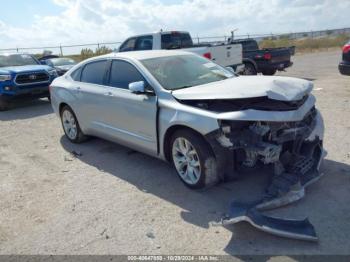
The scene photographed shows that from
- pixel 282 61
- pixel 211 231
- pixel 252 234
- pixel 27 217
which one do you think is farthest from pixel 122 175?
pixel 282 61

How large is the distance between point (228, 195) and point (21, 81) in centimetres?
870

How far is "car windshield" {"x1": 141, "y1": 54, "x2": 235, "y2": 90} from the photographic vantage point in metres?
4.86

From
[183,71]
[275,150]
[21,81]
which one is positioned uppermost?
[183,71]

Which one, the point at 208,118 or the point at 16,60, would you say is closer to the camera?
the point at 208,118

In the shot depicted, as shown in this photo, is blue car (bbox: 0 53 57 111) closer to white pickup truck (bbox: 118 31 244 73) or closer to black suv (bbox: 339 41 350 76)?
white pickup truck (bbox: 118 31 244 73)

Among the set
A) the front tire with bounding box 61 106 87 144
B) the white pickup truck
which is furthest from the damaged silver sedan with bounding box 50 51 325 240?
the white pickup truck

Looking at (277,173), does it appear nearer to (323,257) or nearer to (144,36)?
(323,257)

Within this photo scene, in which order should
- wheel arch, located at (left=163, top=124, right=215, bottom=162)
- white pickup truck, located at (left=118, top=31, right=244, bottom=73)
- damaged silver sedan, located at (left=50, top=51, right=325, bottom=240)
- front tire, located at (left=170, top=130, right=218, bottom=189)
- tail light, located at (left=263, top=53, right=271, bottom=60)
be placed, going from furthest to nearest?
tail light, located at (left=263, top=53, right=271, bottom=60) < white pickup truck, located at (left=118, top=31, right=244, bottom=73) < wheel arch, located at (left=163, top=124, right=215, bottom=162) < front tire, located at (left=170, top=130, right=218, bottom=189) < damaged silver sedan, located at (left=50, top=51, right=325, bottom=240)

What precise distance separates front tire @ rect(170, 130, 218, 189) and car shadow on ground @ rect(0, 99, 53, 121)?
21.9 ft

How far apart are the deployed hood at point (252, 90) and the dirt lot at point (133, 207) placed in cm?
118

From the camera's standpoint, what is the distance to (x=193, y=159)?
170 inches

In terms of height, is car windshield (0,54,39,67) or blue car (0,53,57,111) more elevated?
car windshield (0,54,39,67)

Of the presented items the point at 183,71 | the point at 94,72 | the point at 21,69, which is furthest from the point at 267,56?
the point at 183,71

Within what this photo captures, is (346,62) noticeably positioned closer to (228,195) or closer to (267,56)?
(267,56)
